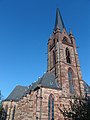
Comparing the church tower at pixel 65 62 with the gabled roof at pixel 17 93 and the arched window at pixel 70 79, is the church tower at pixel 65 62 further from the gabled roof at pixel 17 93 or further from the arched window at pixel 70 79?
the gabled roof at pixel 17 93

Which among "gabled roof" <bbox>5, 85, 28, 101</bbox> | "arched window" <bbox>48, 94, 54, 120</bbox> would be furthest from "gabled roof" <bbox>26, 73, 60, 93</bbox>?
"gabled roof" <bbox>5, 85, 28, 101</bbox>

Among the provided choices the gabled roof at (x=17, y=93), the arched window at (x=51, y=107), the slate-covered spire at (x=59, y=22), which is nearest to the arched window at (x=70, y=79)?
the arched window at (x=51, y=107)

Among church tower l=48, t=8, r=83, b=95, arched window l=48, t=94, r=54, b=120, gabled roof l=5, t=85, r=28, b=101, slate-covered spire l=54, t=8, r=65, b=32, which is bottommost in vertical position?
arched window l=48, t=94, r=54, b=120

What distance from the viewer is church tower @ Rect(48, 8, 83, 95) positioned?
26719 millimetres

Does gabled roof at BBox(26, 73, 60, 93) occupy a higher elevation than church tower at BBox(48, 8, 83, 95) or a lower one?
Answer: lower

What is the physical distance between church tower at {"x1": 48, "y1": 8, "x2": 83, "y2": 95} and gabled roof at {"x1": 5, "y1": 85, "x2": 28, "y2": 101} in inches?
312

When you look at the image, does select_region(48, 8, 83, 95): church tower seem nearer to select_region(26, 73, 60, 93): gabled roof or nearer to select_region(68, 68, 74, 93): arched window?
select_region(68, 68, 74, 93): arched window

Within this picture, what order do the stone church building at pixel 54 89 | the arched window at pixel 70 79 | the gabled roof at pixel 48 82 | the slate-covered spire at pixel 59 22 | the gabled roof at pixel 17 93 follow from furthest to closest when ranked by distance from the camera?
the slate-covered spire at pixel 59 22 < the gabled roof at pixel 17 93 < the arched window at pixel 70 79 < the gabled roof at pixel 48 82 < the stone church building at pixel 54 89

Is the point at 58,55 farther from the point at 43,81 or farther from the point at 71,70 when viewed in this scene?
the point at 43,81

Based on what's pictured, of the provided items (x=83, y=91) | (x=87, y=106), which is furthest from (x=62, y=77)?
(x=87, y=106)

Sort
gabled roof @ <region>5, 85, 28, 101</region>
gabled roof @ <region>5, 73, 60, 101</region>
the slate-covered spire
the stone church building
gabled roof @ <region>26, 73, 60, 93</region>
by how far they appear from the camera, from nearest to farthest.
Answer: the stone church building, gabled roof @ <region>26, 73, 60, 93</region>, gabled roof @ <region>5, 73, 60, 101</region>, gabled roof @ <region>5, 85, 28, 101</region>, the slate-covered spire

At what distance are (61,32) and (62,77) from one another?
12.4 metres

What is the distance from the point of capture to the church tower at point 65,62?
2672cm

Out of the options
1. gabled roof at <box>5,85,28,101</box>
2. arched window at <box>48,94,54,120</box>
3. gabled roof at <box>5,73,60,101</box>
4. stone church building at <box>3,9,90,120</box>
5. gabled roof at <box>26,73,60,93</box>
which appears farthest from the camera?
gabled roof at <box>5,85,28,101</box>
